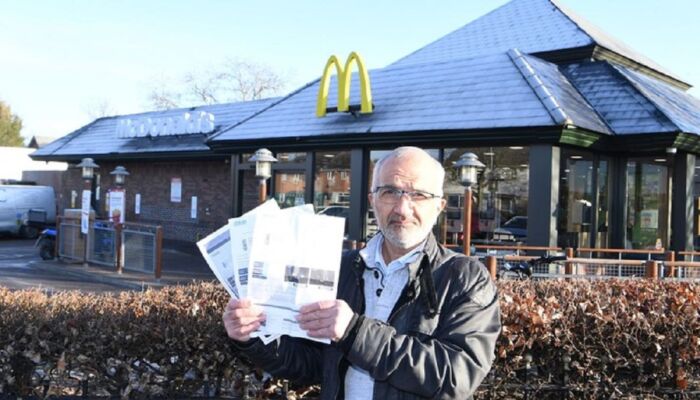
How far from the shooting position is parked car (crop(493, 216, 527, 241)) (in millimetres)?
13488

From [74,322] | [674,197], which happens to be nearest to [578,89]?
[674,197]

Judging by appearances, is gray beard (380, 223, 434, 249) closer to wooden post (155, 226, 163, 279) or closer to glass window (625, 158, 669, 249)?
wooden post (155, 226, 163, 279)

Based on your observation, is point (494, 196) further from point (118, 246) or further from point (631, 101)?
point (118, 246)

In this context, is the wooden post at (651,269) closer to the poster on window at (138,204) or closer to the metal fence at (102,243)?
the metal fence at (102,243)

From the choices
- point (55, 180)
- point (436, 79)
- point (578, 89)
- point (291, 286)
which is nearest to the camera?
point (291, 286)

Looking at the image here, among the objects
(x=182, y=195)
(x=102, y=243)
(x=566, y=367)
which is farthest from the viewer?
(x=182, y=195)

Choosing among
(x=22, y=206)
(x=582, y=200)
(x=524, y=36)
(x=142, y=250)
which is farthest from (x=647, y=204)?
(x=22, y=206)

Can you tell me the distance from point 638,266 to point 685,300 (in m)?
6.08

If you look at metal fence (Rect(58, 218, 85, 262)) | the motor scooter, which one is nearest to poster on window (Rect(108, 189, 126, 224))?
metal fence (Rect(58, 218, 85, 262))

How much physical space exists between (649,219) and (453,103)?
5000 mm

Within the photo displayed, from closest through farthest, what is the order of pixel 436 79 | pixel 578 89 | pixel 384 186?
pixel 384 186, pixel 578 89, pixel 436 79

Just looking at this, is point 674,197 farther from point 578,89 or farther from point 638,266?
point 638,266

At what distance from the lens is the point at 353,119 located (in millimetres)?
15492

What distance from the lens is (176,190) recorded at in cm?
2372
